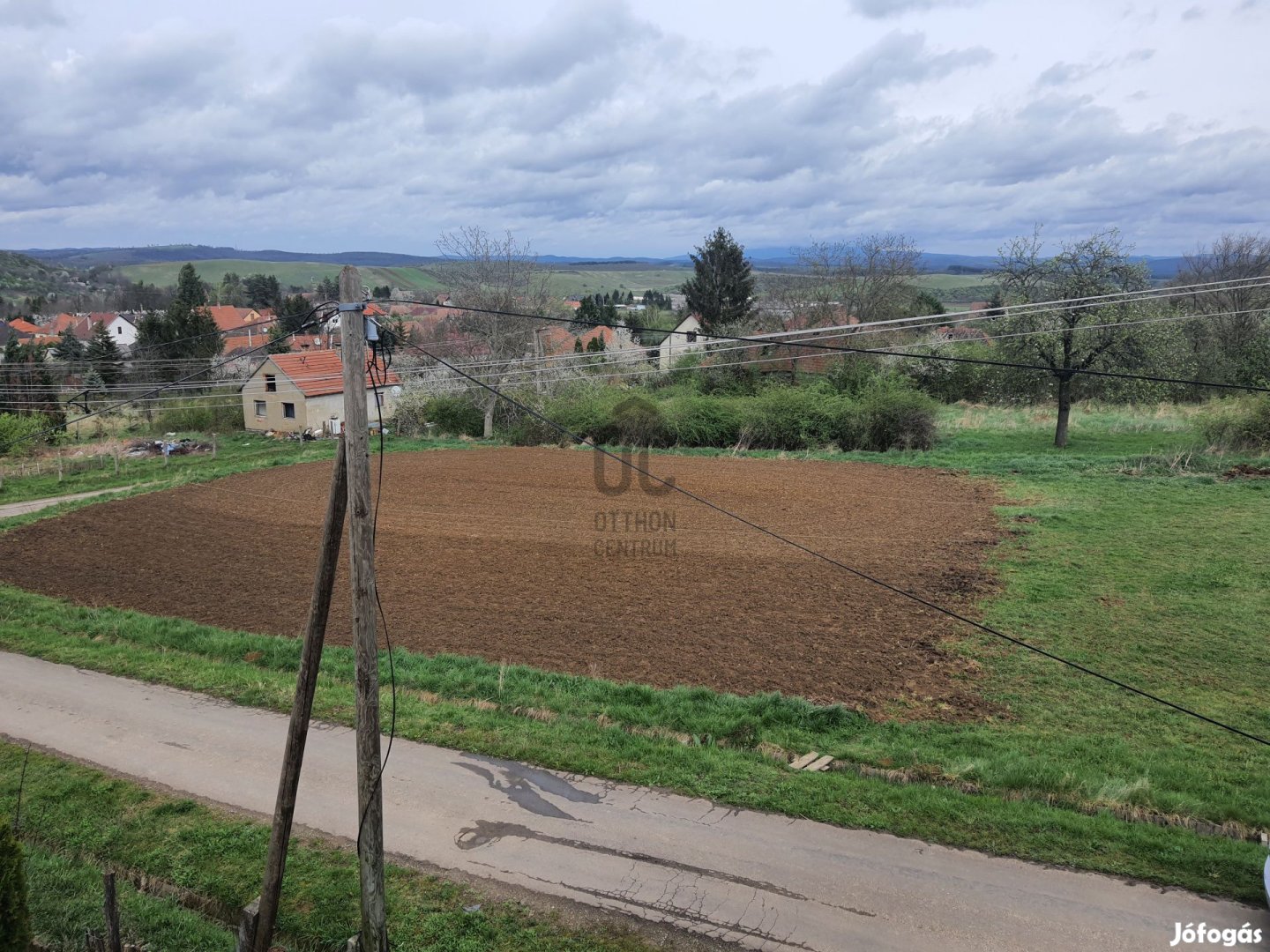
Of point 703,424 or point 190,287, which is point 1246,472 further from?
point 190,287

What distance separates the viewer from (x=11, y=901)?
470 cm

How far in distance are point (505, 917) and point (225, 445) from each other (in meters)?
33.8

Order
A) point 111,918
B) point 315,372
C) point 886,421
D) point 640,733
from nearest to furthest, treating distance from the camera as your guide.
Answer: point 111,918, point 640,733, point 886,421, point 315,372

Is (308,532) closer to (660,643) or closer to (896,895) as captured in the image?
(660,643)

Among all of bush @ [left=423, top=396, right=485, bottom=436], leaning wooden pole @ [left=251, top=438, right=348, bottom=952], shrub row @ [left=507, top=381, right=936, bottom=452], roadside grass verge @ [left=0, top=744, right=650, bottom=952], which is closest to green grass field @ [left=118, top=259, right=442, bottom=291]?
bush @ [left=423, top=396, right=485, bottom=436]

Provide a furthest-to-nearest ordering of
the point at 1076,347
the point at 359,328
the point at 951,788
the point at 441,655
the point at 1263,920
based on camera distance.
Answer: the point at 1076,347
the point at 441,655
the point at 951,788
the point at 1263,920
the point at 359,328

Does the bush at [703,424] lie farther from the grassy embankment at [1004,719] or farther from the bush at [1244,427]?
the grassy embankment at [1004,719]

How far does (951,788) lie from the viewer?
7.36m

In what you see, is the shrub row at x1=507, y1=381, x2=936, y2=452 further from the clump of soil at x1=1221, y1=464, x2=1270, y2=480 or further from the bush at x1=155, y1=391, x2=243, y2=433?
the bush at x1=155, y1=391, x2=243, y2=433

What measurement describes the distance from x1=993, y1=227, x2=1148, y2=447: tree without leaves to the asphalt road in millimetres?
23091

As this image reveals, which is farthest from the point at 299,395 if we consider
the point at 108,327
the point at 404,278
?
the point at 404,278

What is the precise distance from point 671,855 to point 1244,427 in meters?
25.2

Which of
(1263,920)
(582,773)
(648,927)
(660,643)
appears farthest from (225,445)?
(1263,920)

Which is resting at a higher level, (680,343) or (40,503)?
(680,343)
